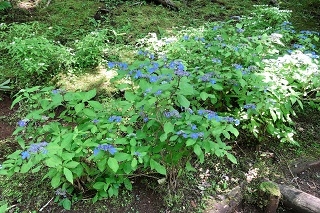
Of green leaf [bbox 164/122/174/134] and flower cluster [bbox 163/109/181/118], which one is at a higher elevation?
flower cluster [bbox 163/109/181/118]

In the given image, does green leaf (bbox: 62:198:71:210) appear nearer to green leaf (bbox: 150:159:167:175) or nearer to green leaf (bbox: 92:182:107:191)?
green leaf (bbox: 92:182:107:191)

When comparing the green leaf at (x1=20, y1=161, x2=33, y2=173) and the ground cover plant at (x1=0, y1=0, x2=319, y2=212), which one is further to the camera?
the ground cover plant at (x1=0, y1=0, x2=319, y2=212)

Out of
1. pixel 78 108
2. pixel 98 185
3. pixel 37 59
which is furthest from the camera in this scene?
pixel 37 59

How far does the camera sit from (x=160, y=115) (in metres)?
2.28

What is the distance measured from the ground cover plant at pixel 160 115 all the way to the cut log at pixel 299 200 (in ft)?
1.68

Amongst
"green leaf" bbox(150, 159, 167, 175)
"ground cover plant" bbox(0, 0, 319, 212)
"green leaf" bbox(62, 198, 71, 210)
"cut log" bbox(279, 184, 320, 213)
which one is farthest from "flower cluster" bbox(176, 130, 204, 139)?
"cut log" bbox(279, 184, 320, 213)

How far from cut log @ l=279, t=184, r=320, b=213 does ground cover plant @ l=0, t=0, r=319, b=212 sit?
1.68 ft

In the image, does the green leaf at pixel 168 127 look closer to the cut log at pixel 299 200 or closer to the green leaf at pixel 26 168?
the green leaf at pixel 26 168

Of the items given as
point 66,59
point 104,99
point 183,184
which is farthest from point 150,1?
point 183,184

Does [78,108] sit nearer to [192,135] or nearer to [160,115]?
[160,115]

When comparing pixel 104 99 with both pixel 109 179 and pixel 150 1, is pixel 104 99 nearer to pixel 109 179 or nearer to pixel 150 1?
pixel 109 179

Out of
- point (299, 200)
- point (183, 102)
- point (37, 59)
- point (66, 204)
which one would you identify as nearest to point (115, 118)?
point (183, 102)

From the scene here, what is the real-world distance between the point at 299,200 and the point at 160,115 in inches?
55.5

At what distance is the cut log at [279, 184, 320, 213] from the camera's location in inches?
107
